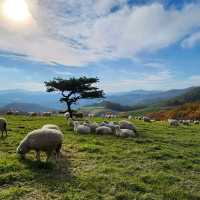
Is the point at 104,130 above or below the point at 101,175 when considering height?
above

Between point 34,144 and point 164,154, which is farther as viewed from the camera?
point 164,154

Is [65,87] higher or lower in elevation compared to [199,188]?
higher

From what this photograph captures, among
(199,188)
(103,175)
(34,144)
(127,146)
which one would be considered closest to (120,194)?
(103,175)

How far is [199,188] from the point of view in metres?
13.7

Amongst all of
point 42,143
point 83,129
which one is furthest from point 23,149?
point 83,129

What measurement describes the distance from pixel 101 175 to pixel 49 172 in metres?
2.24

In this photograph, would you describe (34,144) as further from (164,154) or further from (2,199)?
(164,154)

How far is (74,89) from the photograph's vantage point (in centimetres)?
4947

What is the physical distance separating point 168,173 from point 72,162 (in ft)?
15.4

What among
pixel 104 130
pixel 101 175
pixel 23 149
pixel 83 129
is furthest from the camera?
pixel 83 129

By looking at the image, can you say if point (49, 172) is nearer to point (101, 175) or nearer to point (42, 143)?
point (42, 143)

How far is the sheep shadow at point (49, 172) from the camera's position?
12617 mm

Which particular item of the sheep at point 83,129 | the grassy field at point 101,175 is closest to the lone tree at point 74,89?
the sheep at point 83,129

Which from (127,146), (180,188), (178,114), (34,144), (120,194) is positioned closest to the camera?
(120,194)
